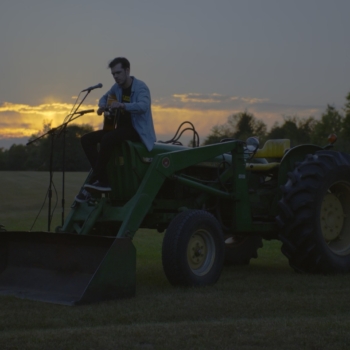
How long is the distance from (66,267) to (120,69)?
7.39 feet

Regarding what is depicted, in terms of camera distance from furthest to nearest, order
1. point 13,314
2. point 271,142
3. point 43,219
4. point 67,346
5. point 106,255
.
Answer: point 43,219 → point 271,142 → point 106,255 → point 13,314 → point 67,346

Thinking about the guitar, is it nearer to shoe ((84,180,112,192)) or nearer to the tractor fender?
shoe ((84,180,112,192))

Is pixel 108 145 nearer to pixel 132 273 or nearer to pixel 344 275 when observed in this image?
pixel 132 273

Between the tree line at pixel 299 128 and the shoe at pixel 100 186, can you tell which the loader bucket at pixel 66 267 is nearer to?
the shoe at pixel 100 186

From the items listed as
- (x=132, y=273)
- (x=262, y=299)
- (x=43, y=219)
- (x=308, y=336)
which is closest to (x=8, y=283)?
(x=132, y=273)

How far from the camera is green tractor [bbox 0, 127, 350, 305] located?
7637 millimetres

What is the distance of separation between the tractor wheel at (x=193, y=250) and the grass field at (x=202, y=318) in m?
0.17

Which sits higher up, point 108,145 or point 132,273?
point 108,145

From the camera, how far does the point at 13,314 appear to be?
254 inches

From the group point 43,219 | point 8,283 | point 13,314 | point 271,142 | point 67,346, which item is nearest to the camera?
point 67,346

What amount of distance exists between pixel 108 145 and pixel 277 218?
2.25 metres

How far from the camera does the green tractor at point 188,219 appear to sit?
7.64m

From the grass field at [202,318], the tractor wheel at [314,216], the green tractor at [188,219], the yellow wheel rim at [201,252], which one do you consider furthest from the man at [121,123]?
the tractor wheel at [314,216]

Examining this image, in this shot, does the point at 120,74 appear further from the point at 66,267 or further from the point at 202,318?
the point at 202,318
